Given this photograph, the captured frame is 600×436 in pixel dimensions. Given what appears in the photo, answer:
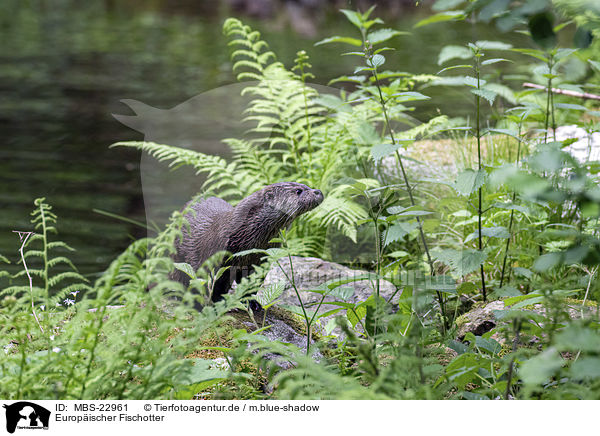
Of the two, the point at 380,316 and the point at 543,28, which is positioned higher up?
the point at 543,28

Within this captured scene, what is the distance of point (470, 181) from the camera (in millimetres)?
2311

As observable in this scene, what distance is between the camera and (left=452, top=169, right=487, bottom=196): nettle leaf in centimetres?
227

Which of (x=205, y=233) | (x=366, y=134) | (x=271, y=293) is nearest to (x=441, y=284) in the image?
(x=271, y=293)

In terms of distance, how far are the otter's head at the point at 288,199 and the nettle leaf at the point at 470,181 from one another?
2.48ft

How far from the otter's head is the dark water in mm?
756

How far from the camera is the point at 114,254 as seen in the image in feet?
17.9

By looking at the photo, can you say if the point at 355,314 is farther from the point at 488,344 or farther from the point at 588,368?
the point at 588,368

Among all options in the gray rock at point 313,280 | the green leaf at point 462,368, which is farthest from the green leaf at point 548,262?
the gray rock at point 313,280
